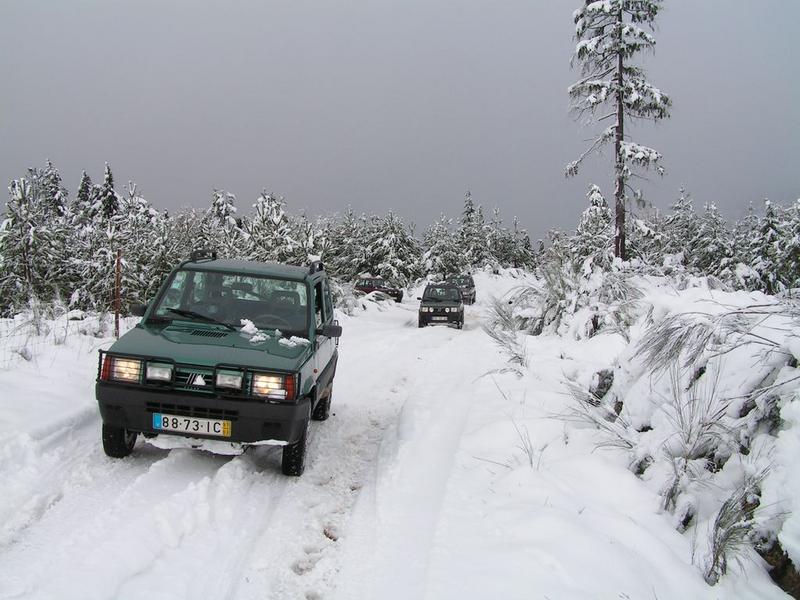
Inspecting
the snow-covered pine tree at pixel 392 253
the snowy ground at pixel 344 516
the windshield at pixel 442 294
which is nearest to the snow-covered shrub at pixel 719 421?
the snowy ground at pixel 344 516

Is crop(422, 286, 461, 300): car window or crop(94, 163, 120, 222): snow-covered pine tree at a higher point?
crop(94, 163, 120, 222): snow-covered pine tree

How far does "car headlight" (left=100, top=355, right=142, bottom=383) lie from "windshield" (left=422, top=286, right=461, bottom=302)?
56.9 ft

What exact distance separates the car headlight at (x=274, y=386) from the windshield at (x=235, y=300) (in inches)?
44.7

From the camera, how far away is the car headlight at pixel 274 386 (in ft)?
14.6

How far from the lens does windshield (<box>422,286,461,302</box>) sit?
71.1 feet

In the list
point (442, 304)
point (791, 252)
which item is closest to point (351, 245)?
point (442, 304)

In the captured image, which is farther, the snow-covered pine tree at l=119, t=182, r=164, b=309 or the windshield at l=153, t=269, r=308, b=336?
the snow-covered pine tree at l=119, t=182, r=164, b=309

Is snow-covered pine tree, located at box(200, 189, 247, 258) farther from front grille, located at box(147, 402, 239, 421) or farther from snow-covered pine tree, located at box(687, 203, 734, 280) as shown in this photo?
snow-covered pine tree, located at box(687, 203, 734, 280)

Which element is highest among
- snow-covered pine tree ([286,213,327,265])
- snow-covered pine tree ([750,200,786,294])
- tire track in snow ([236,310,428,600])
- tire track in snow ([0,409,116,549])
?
snow-covered pine tree ([750,200,786,294])

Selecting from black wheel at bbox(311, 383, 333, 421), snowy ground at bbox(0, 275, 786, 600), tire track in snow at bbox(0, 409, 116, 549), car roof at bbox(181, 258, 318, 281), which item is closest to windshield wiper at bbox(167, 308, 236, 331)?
car roof at bbox(181, 258, 318, 281)

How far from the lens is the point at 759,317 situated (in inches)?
159

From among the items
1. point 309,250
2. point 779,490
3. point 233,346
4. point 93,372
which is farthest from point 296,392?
point 309,250

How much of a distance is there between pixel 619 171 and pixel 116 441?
61.7ft

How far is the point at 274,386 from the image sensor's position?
447cm
